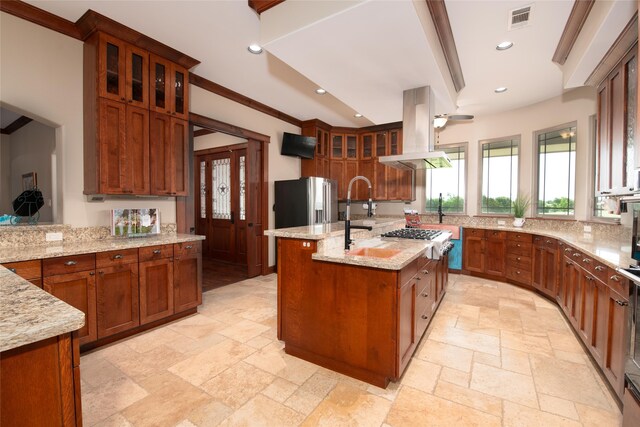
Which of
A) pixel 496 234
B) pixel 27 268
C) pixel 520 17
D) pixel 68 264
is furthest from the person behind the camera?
pixel 496 234

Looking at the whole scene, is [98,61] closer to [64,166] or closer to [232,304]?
[64,166]

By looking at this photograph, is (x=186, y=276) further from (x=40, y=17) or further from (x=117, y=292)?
(x=40, y=17)

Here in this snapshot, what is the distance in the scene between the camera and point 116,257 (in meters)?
2.55

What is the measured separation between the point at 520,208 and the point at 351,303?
4137 millimetres

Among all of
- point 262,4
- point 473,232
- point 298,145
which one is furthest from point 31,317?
point 473,232

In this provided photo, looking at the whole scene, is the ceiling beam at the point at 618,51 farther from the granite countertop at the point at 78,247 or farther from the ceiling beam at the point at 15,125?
the ceiling beam at the point at 15,125

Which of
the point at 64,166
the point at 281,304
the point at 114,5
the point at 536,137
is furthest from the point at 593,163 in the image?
the point at 64,166

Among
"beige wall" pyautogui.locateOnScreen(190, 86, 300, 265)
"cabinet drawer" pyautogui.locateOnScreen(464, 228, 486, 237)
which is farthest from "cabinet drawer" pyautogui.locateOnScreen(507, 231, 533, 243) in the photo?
"beige wall" pyautogui.locateOnScreen(190, 86, 300, 265)

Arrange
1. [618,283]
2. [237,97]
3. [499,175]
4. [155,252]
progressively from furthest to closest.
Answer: [499,175], [237,97], [155,252], [618,283]

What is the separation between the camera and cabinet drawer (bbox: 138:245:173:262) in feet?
9.03

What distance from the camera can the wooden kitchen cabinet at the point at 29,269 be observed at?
200cm

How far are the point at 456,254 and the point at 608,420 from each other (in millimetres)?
3521

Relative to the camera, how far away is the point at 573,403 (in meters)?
1.89

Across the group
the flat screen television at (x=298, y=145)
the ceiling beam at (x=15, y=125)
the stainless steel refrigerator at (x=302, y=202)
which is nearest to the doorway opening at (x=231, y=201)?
the stainless steel refrigerator at (x=302, y=202)
